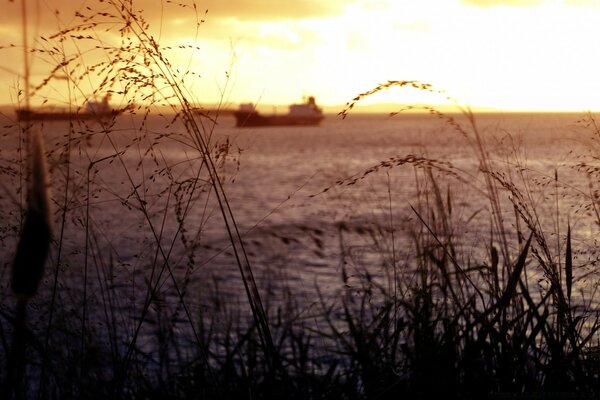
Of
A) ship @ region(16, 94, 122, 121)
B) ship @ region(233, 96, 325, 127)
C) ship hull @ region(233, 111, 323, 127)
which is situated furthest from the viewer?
ship @ region(233, 96, 325, 127)

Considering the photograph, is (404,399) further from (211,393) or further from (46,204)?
(46,204)

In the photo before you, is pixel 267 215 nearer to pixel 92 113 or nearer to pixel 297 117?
pixel 92 113

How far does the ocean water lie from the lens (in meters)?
2.42

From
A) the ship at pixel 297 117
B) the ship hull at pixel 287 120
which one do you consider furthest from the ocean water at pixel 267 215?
the ship at pixel 297 117

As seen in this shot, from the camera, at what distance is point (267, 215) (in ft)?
7.29

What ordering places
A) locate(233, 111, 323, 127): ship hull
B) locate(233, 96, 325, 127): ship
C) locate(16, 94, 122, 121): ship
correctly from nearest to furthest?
locate(16, 94, 122, 121): ship < locate(233, 111, 323, 127): ship hull < locate(233, 96, 325, 127): ship

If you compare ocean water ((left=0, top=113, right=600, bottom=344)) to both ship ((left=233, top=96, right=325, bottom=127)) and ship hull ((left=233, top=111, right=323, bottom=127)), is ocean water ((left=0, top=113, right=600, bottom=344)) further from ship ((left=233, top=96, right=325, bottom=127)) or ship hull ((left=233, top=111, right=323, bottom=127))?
ship ((left=233, top=96, right=325, bottom=127))

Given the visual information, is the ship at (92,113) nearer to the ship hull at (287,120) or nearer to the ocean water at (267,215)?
the ocean water at (267,215)

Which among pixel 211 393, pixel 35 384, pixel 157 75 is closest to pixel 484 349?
pixel 211 393

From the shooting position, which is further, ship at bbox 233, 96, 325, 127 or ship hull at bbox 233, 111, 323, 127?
ship at bbox 233, 96, 325, 127

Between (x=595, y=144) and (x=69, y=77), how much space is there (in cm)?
203

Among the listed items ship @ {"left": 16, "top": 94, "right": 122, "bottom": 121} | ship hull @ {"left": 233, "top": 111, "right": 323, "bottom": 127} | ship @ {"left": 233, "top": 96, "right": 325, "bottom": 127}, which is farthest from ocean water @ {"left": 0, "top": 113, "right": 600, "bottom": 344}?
ship @ {"left": 233, "top": 96, "right": 325, "bottom": 127}

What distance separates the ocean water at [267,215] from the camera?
242cm

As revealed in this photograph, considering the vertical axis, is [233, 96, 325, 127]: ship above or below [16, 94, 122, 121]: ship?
below
